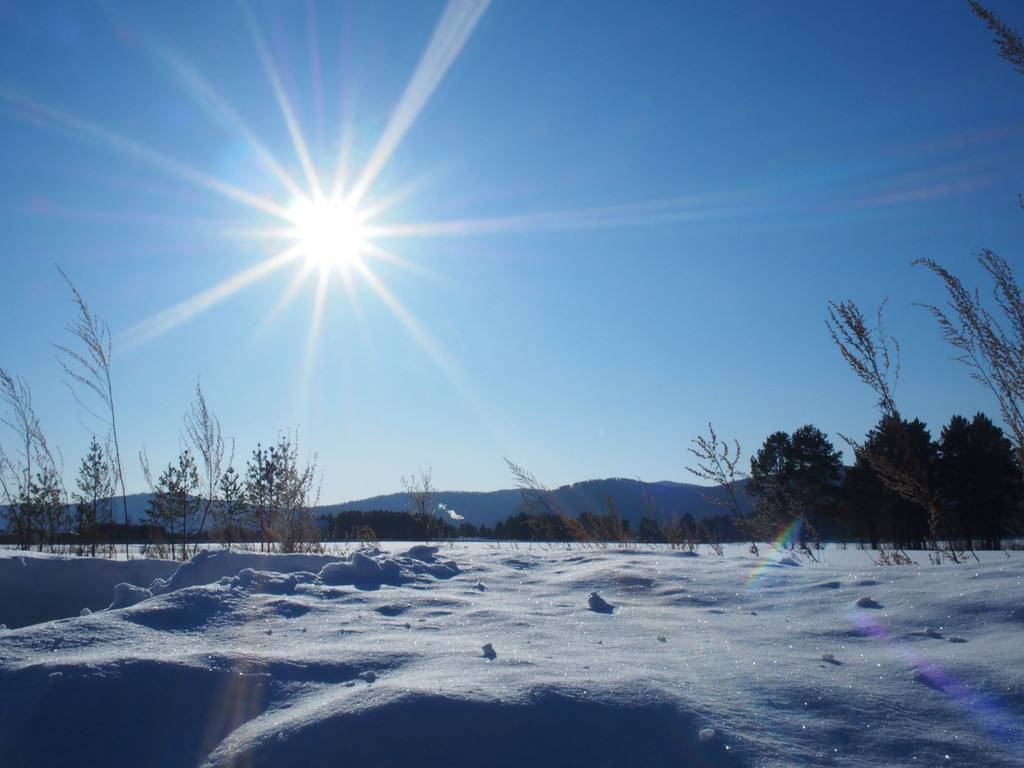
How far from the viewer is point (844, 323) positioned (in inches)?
145

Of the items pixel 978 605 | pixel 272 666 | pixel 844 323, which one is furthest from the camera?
pixel 844 323

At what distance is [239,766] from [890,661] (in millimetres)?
1316

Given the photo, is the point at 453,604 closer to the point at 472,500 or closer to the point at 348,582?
the point at 348,582

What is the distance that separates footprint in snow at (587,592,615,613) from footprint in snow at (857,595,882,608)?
0.74 m

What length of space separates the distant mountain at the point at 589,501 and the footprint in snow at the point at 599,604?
9.38 feet

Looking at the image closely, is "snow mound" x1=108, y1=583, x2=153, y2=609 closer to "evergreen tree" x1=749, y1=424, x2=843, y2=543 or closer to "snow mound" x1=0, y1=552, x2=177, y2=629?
"snow mound" x1=0, y1=552, x2=177, y2=629

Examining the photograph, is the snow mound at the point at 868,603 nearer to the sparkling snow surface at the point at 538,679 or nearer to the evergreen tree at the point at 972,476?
the sparkling snow surface at the point at 538,679

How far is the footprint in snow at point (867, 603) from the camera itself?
1.80 m

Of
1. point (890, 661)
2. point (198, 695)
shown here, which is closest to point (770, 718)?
point (890, 661)

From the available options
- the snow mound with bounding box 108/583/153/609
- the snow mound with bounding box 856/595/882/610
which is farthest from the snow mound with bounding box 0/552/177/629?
the snow mound with bounding box 856/595/882/610

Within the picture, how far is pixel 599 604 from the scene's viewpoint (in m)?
2.11

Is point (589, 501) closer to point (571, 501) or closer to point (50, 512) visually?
point (571, 501)

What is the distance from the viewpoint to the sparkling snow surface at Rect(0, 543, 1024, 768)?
38.8 inches

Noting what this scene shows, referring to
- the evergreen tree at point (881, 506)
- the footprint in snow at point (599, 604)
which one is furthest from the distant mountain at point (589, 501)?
the evergreen tree at point (881, 506)
